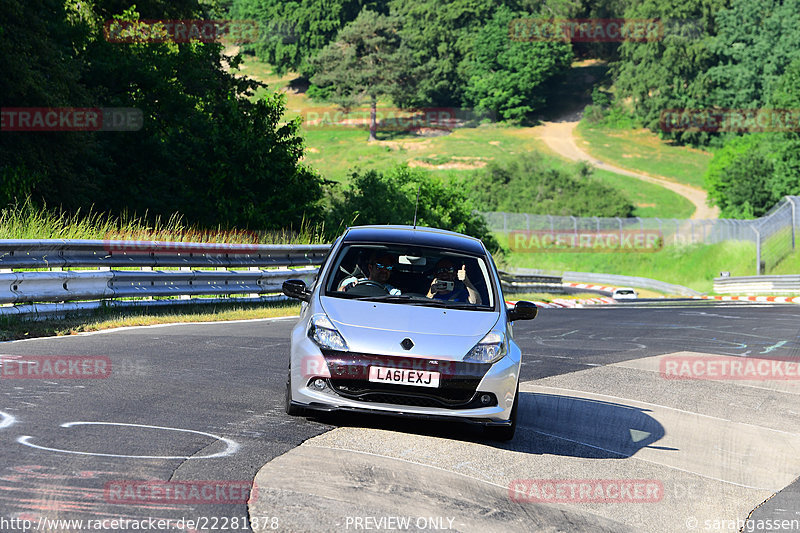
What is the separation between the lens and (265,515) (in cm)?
499

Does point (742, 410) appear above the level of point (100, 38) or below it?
below

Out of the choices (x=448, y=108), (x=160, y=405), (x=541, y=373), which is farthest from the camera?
(x=448, y=108)

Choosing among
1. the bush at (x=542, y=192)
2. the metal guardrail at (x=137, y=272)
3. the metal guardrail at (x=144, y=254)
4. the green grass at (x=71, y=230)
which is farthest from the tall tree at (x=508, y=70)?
the metal guardrail at (x=137, y=272)

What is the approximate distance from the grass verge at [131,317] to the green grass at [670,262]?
4158 centimetres

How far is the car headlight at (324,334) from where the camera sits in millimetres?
7270

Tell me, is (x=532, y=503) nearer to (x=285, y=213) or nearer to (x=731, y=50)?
(x=285, y=213)

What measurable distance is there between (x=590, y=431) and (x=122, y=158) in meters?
25.2

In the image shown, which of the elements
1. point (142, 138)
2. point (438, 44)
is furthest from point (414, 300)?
point (438, 44)

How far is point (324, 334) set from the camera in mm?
7383

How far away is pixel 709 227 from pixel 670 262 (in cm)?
382

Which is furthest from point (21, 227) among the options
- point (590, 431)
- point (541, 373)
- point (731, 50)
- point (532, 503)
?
point (731, 50)

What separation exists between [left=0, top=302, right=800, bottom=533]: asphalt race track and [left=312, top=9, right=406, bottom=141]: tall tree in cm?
11625

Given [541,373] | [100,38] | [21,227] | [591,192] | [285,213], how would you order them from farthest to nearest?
[591,192]
[100,38]
[285,213]
[21,227]
[541,373]

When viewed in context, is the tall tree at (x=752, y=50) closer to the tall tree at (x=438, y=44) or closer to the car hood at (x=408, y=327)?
the tall tree at (x=438, y=44)
